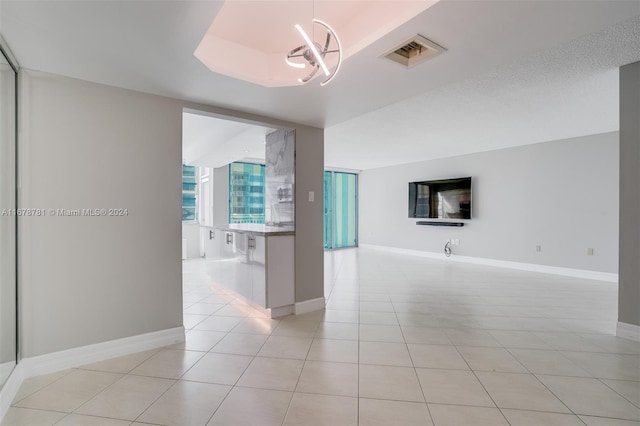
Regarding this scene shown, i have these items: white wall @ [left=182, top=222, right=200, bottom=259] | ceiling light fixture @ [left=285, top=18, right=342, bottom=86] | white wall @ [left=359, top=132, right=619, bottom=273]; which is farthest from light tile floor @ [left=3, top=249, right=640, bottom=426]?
white wall @ [left=182, top=222, right=200, bottom=259]

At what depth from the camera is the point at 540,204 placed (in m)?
5.56

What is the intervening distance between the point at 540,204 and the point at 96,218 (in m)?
6.85

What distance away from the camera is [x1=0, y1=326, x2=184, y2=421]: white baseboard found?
179cm

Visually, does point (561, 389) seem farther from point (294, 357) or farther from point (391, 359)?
point (294, 357)

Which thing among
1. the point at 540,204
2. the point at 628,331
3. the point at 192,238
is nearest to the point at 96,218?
the point at 628,331

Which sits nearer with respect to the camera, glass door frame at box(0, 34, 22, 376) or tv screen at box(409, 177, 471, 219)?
glass door frame at box(0, 34, 22, 376)

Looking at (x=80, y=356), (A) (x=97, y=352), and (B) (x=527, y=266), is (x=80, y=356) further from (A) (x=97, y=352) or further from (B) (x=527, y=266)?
(B) (x=527, y=266)

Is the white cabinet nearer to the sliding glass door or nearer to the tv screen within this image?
the tv screen

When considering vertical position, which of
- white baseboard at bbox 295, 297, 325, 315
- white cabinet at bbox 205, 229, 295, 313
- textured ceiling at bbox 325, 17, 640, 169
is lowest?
white baseboard at bbox 295, 297, 325, 315

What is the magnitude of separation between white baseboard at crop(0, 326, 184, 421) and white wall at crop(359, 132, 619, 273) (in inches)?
245

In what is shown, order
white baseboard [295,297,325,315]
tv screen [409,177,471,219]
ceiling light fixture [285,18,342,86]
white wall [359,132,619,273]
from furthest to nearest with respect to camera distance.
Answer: tv screen [409,177,471,219]
white wall [359,132,619,273]
white baseboard [295,297,325,315]
ceiling light fixture [285,18,342,86]

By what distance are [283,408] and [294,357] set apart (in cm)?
59

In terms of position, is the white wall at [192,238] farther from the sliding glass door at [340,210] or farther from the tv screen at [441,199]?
the tv screen at [441,199]

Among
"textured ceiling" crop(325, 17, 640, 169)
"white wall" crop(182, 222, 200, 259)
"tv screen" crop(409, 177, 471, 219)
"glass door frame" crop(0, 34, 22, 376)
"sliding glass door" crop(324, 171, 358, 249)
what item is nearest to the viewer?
"glass door frame" crop(0, 34, 22, 376)
